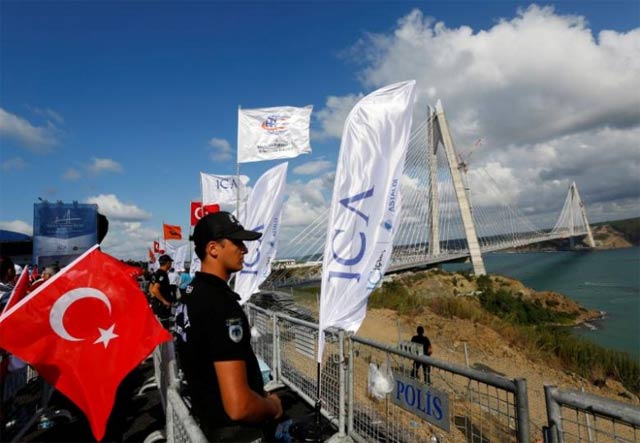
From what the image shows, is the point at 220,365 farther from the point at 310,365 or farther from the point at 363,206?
the point at 310,365

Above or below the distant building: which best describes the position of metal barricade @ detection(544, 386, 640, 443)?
below

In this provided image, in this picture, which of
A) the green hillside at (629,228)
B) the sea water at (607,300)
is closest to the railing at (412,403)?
the sea water at (607,300)

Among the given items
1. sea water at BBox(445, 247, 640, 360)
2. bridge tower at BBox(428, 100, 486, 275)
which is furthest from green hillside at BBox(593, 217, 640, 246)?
bridge tower at BBox(428, 100, 486, 275)

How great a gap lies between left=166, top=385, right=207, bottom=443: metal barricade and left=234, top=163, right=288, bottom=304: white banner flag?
405cm

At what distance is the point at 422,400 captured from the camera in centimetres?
279

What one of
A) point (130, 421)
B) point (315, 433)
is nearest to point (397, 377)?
point (315, 433)

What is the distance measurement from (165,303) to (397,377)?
5.52 m

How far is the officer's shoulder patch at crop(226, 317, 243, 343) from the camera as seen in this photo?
1.62 metres

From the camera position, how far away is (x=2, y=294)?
380 centimetres

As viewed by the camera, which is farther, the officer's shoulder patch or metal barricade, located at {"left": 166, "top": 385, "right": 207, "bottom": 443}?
the officer's shoulder patch

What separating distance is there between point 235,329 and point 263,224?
498 cm

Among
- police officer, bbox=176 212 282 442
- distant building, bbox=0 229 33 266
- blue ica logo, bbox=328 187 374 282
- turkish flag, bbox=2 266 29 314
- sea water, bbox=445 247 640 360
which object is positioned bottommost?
sea water, bbox=445 247 640 360

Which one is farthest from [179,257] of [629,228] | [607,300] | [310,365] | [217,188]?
[629,228]

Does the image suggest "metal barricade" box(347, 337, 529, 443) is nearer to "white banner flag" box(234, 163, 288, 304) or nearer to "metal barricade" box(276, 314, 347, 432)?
"metal barricade" box(276, 314, 347, 432)
